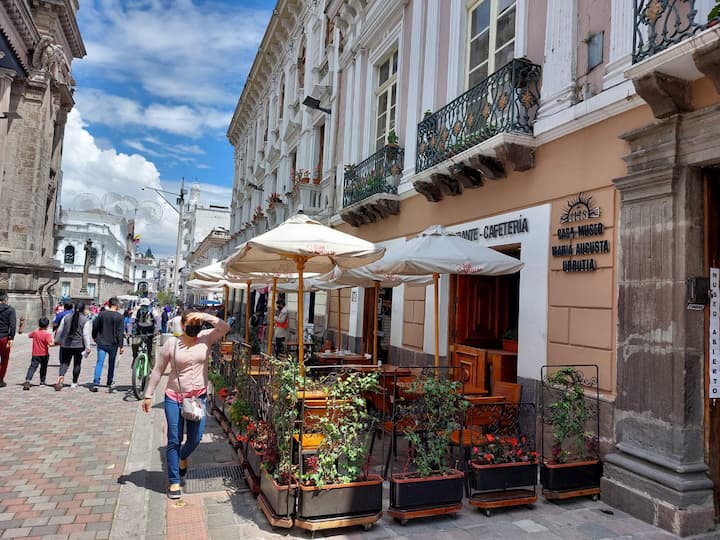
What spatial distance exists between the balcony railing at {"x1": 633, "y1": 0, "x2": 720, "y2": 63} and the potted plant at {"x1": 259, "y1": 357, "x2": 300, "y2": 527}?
14.3 ft

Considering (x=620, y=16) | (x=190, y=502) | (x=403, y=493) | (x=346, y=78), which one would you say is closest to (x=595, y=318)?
(x=403, y=493)

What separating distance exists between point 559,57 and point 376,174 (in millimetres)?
5385

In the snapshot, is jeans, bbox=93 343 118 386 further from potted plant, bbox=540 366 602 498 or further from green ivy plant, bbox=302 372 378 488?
potted plant, bbox=540 366 602 498

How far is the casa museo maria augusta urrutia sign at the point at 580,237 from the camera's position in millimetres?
5684

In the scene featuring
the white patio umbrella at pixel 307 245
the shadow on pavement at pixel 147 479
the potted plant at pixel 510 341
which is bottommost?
the shadow on pavement at pixel 147 479

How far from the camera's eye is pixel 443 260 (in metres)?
6.00

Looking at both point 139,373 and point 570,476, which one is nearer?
point 570,476

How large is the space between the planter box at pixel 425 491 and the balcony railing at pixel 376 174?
7.33 m

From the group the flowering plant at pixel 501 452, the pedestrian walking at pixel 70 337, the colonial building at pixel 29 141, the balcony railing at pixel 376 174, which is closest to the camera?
the flowering plant at pixel 501 452

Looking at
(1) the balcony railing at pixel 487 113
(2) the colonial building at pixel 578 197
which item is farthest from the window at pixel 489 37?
(1) the balcony railing at pixel 487 113

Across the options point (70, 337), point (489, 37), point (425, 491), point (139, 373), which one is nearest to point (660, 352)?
point (425, 491)

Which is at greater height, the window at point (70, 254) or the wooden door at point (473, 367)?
the window at point (70, 254)

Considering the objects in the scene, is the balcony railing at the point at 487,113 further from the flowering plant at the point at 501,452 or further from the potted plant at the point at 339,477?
the potted plant at the point at 339,477

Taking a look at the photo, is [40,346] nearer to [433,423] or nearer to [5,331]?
[5,331]
